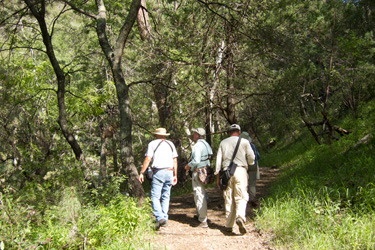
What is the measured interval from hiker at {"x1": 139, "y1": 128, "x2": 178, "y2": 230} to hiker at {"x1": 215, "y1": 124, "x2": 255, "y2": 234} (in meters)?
0.91

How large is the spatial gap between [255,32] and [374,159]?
3.90 meters

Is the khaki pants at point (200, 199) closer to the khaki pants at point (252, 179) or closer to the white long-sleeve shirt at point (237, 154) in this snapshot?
the white long-sleeve shirt at point (237, 154)

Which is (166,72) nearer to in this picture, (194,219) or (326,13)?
(194,219)

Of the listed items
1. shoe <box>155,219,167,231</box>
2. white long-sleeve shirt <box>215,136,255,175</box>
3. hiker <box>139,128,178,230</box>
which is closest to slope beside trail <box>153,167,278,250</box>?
shoe <box>155,219,167,231</box>

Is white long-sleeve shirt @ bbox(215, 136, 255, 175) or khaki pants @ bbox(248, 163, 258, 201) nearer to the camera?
white long-sleeve shirt @ bbox(215, 136, 255, 175)

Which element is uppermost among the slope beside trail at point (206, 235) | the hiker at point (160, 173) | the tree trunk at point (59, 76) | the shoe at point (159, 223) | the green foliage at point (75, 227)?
the tree trunk at point (59, 76)

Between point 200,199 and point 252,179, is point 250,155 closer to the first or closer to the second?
point 200,199

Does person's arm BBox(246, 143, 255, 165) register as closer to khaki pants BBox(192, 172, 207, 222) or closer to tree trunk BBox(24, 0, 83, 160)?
khaki pants BBox(192, 172, 207, 222)

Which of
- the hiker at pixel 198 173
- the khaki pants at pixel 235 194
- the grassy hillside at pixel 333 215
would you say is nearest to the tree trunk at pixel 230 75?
the hiker at pixel 198 173

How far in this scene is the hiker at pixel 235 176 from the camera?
16.8 ft

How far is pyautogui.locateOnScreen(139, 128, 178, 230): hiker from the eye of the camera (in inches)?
212

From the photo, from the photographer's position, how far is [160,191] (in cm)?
550

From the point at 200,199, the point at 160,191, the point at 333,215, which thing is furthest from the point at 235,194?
the point at 333,215

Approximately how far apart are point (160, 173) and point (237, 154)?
1.38 meters
